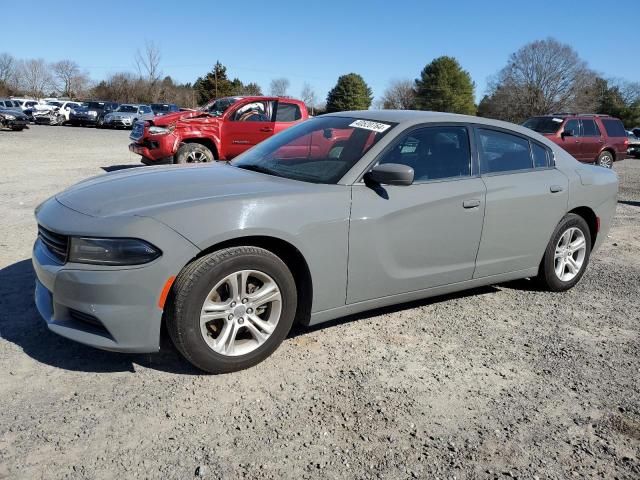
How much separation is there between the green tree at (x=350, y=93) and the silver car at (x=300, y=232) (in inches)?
3092

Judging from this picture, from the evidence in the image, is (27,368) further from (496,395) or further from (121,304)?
(496,395)

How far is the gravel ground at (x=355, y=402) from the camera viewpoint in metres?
2.37

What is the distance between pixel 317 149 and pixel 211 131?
7.66 meters

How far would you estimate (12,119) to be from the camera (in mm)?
25984

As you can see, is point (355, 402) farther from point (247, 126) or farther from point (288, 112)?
point (288, 112)

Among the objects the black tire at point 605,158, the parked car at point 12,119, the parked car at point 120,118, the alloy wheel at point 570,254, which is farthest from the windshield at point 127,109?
the alloy wheel at point 570,254

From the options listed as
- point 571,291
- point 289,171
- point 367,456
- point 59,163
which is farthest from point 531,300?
point 59,163

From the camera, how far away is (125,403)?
109 inches

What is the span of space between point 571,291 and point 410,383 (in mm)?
2612

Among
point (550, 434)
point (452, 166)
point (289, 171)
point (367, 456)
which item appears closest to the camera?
point (367, 456)

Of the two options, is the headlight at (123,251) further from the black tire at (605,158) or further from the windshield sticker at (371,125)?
the black tire at (605,158)

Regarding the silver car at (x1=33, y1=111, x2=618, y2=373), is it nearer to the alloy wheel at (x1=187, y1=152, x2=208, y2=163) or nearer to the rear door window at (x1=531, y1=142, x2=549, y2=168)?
the rear door window at (x1=531, y1=142, x2=549, y2=168)

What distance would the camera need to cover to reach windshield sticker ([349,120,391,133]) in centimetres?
377

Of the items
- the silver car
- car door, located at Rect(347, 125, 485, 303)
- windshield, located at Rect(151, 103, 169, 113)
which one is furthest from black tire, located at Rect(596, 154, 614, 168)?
windshield, located at Rect(151, 103, 169, 113)
